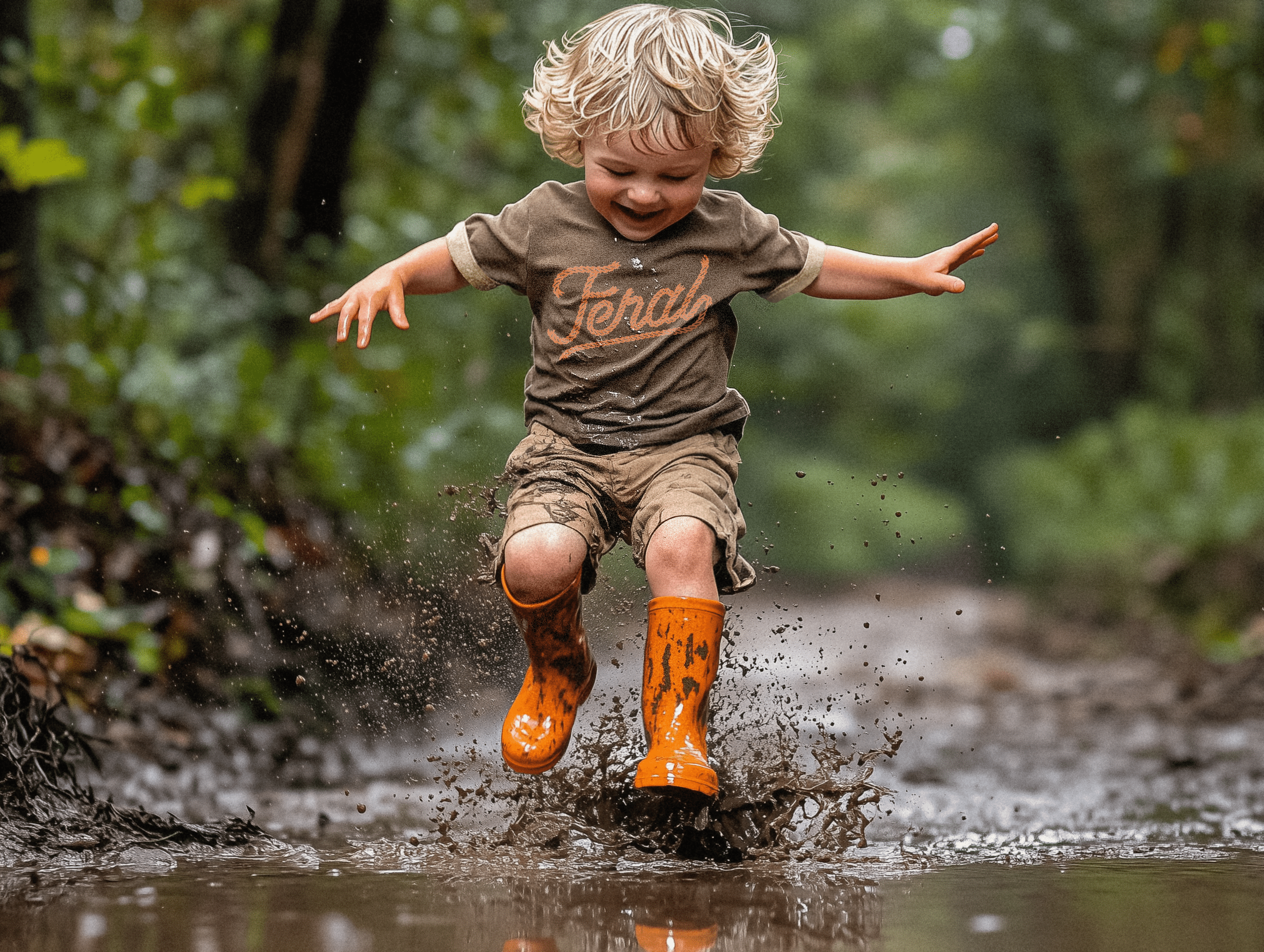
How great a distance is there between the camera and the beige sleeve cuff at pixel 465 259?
3031 mm

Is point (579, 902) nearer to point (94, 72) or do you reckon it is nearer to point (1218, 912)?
point (1218, 912)

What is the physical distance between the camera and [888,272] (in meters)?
3.07

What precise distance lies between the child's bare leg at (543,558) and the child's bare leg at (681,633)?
156mm

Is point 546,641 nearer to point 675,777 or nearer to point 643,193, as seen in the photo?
point 675,777

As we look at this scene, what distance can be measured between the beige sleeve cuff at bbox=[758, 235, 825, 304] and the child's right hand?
0.19 metres

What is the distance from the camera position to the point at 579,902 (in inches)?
93.0

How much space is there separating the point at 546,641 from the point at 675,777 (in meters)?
0.53

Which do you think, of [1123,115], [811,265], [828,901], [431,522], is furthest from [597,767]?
[1123,115]

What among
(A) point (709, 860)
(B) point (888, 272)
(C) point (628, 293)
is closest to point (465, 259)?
(C) point (628, 293)

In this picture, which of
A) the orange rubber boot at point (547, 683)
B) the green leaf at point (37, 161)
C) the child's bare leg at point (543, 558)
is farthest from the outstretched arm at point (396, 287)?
the green leaf at point (37, 161)

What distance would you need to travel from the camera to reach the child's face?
2.81 meters

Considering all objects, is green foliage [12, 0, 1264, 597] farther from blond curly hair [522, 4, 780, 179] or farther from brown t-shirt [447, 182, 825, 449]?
brown t-shirt [447, 182, 825, 449]

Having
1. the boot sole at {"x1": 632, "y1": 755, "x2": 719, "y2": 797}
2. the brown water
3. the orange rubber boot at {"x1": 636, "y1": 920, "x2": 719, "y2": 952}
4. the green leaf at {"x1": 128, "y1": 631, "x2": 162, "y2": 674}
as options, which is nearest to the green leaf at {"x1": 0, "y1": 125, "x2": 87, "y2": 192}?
the green leaf at {"x1": 128, "y1": 631, "x2": 162, "y2": 674}

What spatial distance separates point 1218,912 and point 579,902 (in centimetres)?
107
